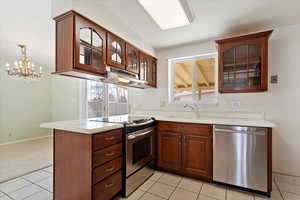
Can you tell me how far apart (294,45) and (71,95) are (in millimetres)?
5320

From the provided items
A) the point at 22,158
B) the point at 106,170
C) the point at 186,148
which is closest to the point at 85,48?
the point at 106,170

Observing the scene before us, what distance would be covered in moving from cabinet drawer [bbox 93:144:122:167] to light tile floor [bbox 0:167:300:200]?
58 cm

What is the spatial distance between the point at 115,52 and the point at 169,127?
1.42m

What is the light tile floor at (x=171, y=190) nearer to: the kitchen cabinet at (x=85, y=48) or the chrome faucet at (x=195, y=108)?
the chrome faucet at (x=195, y=108)

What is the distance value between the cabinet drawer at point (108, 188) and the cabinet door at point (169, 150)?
89 centimetres

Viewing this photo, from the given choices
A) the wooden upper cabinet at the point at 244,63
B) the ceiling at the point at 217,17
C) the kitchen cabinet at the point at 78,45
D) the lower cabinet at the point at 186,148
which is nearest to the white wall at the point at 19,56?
the kitchen cabinet at the point at 78,45

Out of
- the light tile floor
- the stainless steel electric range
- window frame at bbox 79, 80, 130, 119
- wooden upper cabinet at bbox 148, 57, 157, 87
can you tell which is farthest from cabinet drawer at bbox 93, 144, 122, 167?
window frame at bbox 79, 80, 130, 119

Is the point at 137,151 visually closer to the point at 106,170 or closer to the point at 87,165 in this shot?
the point at 106,170

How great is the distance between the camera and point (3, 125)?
3900 mm

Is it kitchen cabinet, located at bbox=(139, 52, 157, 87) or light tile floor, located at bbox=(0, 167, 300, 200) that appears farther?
kitchen cabinet, located at bbox=(139, 52, 157, 87)

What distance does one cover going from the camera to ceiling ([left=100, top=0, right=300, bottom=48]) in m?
1.82

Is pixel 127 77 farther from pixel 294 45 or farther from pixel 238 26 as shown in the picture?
pixel 294 45

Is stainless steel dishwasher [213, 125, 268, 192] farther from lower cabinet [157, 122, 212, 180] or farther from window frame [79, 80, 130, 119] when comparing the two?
window frame [79, 80, 130, 119]

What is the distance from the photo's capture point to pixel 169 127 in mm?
2367
